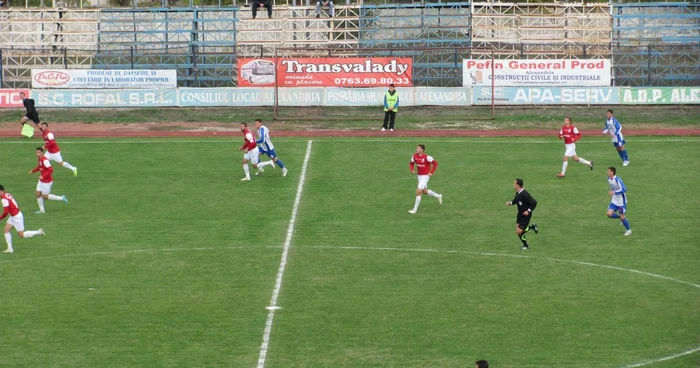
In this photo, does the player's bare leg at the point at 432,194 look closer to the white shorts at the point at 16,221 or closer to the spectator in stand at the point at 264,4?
the white shorts at the point at 16,221

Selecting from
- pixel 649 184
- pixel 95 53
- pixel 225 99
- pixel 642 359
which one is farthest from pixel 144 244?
pixel 95 53

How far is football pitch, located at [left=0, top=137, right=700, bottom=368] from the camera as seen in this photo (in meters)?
21.7

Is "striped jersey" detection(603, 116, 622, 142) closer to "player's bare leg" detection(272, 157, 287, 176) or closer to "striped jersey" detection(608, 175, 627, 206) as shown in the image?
"striped jersey" detection(608, 175, 627, 206)

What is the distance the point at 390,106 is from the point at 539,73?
11076mm

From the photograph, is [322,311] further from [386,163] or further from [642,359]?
[386,163]

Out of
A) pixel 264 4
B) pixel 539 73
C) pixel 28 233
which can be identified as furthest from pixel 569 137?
pixel 264 4

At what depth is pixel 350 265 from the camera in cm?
2836

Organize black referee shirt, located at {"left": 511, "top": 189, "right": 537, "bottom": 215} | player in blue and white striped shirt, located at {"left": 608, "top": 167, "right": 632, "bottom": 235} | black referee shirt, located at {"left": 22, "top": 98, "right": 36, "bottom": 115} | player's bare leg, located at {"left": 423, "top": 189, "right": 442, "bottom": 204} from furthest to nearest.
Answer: black referee shirt, located at {"left": 22, "top": 98, "right": 36, "bottom": 115}, player's bare leg, located at {"left": 423, "top": 189, "right": 442, "bottom": 204}, player in blue and white striped shirt, located at {"left": 608, "top": 167, "right": 632, "bottom": 235}, black referee shirt, located at {"left": 511, "top": 189, "right": 537, "bottom": 215}

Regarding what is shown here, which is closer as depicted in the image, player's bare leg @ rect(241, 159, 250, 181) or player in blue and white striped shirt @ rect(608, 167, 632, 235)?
player in blue and white striped shirt @ rect(608, 167, 632, 235)

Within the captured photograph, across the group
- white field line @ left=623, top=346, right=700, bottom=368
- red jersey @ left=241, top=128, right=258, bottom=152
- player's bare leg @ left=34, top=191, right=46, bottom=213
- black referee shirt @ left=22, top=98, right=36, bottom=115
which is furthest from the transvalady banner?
white field line @ left=623, top=346, right=700, bottom=368

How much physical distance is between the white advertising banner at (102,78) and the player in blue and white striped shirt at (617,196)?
3181cm

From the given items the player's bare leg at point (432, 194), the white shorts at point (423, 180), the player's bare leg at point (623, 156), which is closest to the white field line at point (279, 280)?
the white shorts at point (423, 180)

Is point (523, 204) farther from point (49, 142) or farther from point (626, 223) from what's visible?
point (49, 142)

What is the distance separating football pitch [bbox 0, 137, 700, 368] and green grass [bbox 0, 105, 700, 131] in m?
7.90
